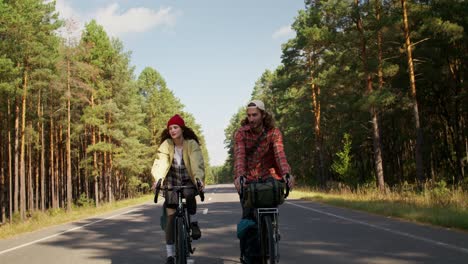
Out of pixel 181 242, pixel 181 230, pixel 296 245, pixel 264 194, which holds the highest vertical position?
pixel 264 194

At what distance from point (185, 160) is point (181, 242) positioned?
1053mm

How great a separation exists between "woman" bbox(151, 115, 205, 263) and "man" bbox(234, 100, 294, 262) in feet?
2.65

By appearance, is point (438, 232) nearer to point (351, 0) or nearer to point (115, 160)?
point (351, 0)

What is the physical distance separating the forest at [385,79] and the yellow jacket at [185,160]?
1427cm

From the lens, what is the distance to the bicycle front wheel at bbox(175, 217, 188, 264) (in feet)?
17.5

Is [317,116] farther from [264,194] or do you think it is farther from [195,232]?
[264,194]

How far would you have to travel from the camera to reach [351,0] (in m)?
23.8

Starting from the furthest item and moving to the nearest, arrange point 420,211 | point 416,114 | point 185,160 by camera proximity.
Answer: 1. point 416,114
2. point 420,211
3. point 185,160

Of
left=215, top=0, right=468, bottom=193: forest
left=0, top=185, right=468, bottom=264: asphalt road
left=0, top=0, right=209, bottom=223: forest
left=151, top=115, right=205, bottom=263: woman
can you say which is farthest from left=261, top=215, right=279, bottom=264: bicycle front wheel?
left=0, top=0, right=209, bottom=223: forest

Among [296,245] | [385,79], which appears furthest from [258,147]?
[385,79]

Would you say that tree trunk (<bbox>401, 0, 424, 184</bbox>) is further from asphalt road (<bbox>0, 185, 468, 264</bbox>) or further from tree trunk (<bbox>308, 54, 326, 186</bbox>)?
tree trunk (<bbox>308, 54, 326, 186</bbox>)

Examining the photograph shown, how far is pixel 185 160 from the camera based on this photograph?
5.80 meters

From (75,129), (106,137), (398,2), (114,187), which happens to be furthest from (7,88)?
(114,187)

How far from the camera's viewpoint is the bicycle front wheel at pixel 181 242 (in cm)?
532
